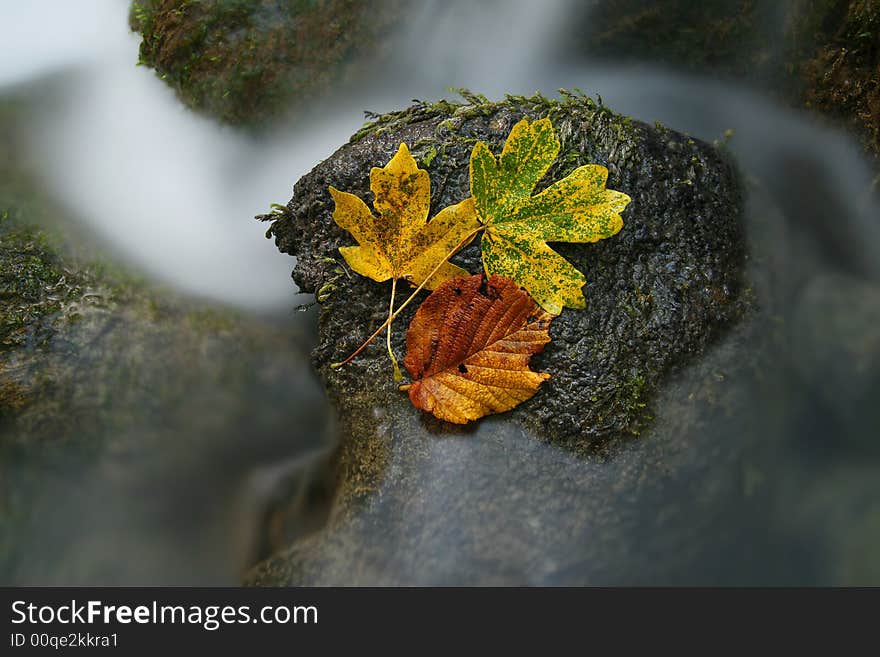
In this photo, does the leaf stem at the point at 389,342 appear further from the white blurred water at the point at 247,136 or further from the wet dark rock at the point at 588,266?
the white blurred water at the point at 247,136

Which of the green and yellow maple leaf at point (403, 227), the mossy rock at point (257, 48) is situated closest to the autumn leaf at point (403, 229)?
the green and yellow maple leaf at point (403, 227)

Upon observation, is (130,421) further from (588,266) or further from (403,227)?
(588,266)

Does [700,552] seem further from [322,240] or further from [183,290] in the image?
[183,290]

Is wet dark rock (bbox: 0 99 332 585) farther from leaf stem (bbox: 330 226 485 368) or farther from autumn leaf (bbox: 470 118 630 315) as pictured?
autumn leaf (bbox: 470 118 630 315)

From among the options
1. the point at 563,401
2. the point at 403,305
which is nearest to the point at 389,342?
the point at 403,305

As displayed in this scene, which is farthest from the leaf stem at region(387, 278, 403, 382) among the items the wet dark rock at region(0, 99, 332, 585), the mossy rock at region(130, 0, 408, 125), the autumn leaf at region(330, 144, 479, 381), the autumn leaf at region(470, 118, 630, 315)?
the mossy rock at region(130, 0, 408, 125)

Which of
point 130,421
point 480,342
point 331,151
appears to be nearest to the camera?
point 480,342
